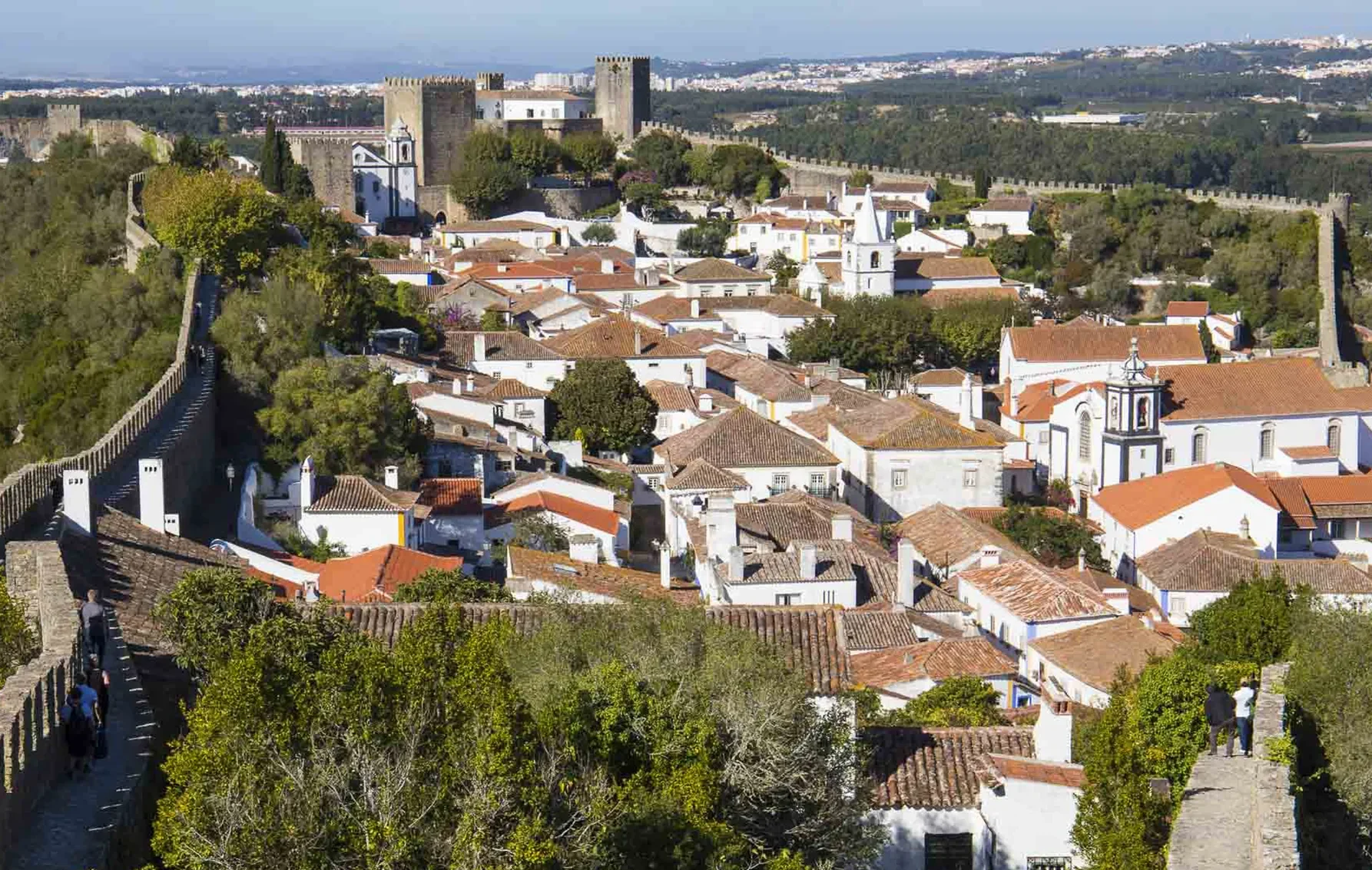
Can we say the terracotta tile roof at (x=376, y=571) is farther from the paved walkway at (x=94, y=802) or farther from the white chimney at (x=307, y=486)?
the paved walkway at (x=94, y=802)

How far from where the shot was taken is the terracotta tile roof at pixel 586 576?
60.4 ft

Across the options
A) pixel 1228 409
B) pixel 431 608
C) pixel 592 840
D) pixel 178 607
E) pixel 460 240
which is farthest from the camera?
pixel 460 240

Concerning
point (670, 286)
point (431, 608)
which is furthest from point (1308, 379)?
point (431, 608)

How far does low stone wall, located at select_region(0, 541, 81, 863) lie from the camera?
7453mm

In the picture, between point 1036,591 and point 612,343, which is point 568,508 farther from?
point 612,343

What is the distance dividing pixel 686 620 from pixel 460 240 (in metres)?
43.5

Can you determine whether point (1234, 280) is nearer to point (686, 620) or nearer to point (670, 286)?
point (670, 286)

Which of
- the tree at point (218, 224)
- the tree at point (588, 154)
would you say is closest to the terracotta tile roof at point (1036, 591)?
the tree at point (218, 224)

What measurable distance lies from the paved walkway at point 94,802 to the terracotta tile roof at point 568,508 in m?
15.1

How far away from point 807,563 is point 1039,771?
9.77 m

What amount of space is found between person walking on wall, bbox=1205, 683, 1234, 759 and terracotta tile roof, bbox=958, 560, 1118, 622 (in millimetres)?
9856

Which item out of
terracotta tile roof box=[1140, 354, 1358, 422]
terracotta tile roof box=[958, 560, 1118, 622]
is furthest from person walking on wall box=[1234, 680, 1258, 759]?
terracotta tile roof box=[1140, 354, 1358, 422]

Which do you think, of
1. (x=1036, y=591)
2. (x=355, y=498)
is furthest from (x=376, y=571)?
(x=1036, y=591)

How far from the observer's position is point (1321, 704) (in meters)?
12.2
